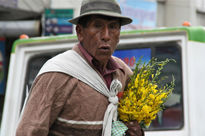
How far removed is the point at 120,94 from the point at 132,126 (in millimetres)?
210

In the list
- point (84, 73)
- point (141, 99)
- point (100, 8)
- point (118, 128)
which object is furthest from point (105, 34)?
point (118, 128)

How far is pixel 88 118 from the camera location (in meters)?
2.05

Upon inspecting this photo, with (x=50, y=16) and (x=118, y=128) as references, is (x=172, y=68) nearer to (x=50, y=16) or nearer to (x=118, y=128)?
(x=118, y=128)

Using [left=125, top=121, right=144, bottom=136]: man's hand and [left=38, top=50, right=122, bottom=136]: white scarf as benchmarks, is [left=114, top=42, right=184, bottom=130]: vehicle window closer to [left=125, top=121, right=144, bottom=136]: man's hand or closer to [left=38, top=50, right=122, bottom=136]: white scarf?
[left=125, top=121, right=144, bottom=136]: man's hand

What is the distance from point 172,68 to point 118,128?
80.8 inches

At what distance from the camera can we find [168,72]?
4.07 metres

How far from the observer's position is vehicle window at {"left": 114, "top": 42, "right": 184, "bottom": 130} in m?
3.95

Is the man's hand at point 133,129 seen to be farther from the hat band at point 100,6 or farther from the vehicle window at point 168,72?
the vehicle window at point 168,72

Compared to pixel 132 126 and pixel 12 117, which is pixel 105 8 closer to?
pixel 132 126

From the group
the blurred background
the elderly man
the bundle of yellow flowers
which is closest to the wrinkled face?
the elderly man

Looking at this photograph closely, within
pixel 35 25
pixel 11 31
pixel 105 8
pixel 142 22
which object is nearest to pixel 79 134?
pixel 105 8

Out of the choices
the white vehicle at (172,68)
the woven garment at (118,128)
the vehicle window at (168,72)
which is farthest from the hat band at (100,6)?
the vehicle window at (168,72)

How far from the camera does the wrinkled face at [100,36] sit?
2.11m

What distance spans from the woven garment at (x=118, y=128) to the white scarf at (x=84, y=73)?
35mm
